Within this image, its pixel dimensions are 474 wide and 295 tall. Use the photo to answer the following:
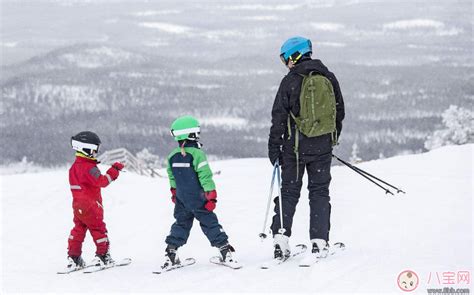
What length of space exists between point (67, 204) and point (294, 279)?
268 inches

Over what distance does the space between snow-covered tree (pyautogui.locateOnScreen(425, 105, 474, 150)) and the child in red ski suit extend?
40671mm

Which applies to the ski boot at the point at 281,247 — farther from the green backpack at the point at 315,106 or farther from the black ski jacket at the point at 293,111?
the green backpack at the point at 315,106

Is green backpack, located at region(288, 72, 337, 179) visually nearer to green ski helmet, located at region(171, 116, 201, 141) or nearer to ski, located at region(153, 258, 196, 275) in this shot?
green ski helmet, located at region(171, 116, 201, 141)

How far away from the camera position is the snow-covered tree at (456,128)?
46469mm

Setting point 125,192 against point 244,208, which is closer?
point 244,208

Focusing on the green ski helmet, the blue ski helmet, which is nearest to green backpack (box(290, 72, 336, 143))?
the blue ski helmet

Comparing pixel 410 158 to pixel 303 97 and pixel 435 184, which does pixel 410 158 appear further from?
pixel 303 97

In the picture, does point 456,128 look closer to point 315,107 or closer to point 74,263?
point 315,107

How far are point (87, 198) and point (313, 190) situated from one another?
2381 mm

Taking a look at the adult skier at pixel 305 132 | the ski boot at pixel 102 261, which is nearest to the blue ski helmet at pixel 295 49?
the adult skier at pixel 305 132

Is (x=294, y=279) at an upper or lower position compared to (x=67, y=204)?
lower

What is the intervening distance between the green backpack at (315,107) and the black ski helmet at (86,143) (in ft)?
6.84

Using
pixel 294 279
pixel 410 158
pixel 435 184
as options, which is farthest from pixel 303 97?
pixel 410 158

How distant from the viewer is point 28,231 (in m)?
11.2
